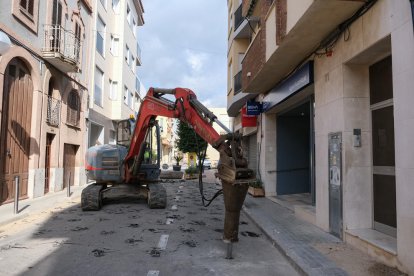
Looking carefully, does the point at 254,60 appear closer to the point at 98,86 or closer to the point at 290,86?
the point at 290,86

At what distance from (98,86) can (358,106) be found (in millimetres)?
17403

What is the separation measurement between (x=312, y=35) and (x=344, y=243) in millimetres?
4275

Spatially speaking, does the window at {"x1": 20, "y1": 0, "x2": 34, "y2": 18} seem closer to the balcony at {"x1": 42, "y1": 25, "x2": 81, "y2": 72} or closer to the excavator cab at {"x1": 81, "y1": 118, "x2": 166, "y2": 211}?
the balcony at {"x1": 42, "y1": 25, "x2": 81, "y2": 72}

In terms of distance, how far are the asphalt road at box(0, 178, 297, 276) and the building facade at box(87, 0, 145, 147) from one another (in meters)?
11.5

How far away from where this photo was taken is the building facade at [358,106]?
499 centimetres

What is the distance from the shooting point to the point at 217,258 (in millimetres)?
5766

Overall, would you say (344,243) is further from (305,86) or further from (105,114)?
(105,114)

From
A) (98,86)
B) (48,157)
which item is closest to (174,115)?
(48,157)

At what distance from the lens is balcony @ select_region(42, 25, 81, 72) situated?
1363cm

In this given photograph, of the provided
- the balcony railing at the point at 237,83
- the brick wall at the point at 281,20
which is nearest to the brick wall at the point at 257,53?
the brick wall at the point at 281,20

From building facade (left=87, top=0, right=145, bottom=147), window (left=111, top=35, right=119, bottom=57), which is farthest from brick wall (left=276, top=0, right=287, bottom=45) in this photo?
window (left=111, top=35, right=119, bottom=57)

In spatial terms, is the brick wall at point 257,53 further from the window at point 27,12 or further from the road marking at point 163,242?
the window at point 27,12

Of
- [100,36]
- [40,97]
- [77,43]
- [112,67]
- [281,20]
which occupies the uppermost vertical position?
[100,36]

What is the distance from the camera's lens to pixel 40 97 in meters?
13.3
